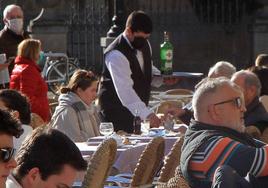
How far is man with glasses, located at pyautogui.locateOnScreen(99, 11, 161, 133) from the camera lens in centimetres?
1097

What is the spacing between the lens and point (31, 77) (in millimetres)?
11922

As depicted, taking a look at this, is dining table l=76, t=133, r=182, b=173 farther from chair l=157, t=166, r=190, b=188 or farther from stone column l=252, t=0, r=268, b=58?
stone column l=252, t=0, r=268, b=58

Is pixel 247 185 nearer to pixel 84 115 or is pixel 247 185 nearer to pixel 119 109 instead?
pixel 84 115

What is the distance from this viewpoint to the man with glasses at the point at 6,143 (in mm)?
4258

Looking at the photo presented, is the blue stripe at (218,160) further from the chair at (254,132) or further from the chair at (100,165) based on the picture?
the chair at (254,132)

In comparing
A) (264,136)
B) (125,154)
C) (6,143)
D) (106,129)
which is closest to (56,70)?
(106,129)

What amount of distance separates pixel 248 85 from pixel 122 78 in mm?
2327

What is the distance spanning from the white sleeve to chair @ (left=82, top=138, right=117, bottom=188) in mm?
3911

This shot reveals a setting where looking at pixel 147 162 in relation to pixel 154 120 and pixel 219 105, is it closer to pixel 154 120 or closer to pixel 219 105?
pixel 219 105

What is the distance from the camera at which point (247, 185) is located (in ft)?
17.8

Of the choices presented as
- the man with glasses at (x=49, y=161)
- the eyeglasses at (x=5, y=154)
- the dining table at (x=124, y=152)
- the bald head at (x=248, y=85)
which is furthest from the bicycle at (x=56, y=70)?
the eyeglasses at (x=5, y=154)

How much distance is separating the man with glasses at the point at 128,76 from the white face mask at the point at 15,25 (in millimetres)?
2363

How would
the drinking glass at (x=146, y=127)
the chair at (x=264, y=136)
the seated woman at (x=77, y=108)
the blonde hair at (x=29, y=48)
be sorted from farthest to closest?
the blonde hair at (x=29, y=48) < the drinking glass at (x=146, y=127) < the seated woman at (x=77, y=108) < the chair at (x=264, y=136)

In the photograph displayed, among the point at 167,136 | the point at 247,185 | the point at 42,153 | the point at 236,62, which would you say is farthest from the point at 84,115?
the point at 236,62
